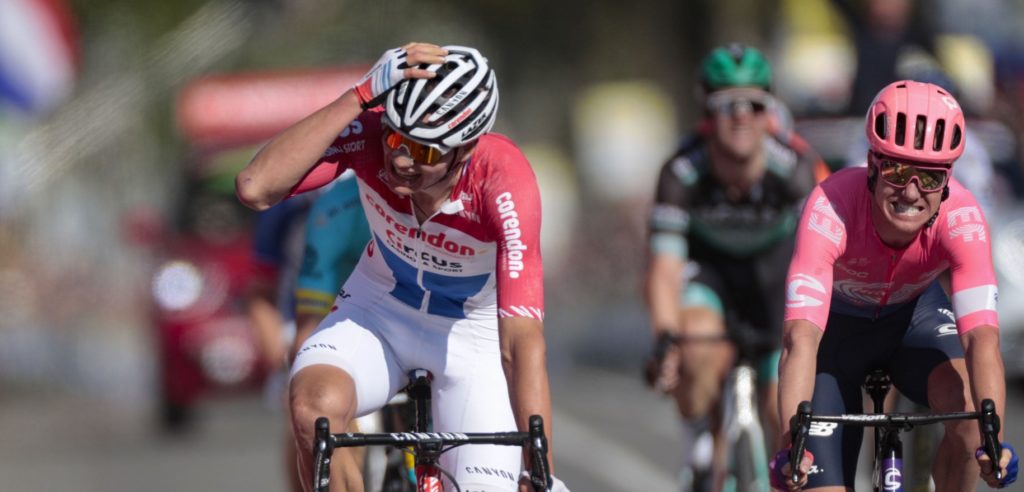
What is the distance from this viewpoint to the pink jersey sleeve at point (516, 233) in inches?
255

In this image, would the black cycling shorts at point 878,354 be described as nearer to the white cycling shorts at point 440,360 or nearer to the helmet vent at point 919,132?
the helmet vent at point 919,132

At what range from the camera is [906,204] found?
6668mm

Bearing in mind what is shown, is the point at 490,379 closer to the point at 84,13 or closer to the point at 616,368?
the point at 616,368

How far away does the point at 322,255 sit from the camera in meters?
8.79

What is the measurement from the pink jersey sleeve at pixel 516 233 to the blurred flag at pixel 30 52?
7.70m

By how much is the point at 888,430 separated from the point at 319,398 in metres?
2.02

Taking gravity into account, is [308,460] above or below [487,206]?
below

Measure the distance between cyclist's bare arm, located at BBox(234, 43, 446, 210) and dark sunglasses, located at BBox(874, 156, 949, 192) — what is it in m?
1.63

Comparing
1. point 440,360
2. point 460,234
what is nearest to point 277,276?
point 440,360

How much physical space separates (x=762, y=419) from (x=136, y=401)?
38.6ft

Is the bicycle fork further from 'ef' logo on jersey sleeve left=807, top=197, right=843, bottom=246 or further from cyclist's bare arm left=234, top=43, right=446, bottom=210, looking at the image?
cyclist's bare arm left=234, top=43, right=446, bottom=210

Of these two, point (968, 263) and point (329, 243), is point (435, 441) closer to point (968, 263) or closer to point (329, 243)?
point (968, 263)

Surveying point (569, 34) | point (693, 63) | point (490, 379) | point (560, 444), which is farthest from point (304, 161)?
point (569, 34)

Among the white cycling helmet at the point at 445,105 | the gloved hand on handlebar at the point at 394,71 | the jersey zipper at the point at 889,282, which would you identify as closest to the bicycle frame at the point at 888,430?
the jersey zipper at the point at 889,282
